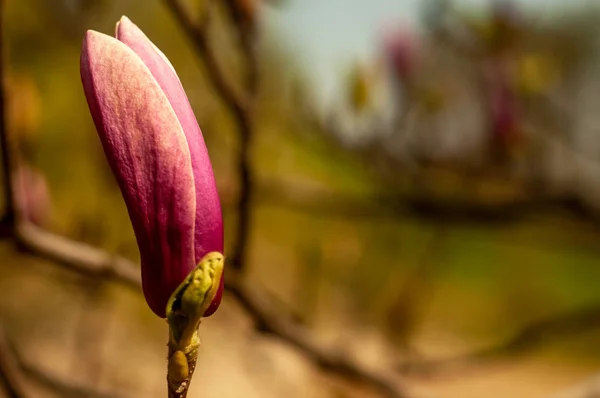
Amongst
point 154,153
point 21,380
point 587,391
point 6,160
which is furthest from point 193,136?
point 587,391

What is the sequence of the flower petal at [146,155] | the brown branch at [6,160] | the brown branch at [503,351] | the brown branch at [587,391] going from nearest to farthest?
A: 1. the flower petal at [146,155]
2. the brown branch at [6,160]
3. the brown branch at [587,391]
4. the brown branch at [503,351]

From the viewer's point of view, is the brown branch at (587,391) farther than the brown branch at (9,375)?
Yes

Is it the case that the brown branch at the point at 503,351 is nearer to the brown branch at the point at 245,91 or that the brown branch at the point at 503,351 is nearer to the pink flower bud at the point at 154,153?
the brown branch at the point at 245,91

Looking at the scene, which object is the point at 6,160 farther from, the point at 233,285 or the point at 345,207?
the point at 345,207

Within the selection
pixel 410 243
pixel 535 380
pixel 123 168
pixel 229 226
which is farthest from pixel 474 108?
pixel 123 168

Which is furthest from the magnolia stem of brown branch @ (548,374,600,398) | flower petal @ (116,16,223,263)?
brown branch @ (548,374,600,398)

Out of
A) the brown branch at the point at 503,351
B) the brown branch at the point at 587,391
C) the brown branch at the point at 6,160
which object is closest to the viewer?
the brown branch at the point at 6,160

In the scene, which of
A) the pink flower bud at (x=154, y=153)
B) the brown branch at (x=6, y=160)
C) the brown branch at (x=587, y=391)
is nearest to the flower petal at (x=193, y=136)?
the pink flower bud at (x=154, y=153)
